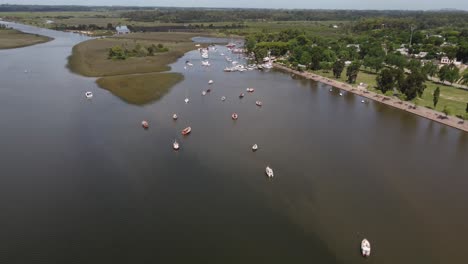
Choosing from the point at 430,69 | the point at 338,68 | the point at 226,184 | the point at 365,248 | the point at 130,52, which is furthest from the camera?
the point at 130,52

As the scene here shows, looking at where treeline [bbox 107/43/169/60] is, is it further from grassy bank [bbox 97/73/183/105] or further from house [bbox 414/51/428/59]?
house [bbox 414/51/428/59]

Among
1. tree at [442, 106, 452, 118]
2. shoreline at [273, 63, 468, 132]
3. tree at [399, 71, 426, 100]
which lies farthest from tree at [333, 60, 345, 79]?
tree at [442, 106, 452, 118]

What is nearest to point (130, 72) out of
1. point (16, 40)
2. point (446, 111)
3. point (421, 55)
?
point (446, 111)

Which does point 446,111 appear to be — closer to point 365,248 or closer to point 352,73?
point 352,73

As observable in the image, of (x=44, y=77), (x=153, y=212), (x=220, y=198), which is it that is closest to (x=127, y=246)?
(x=153, y=212)

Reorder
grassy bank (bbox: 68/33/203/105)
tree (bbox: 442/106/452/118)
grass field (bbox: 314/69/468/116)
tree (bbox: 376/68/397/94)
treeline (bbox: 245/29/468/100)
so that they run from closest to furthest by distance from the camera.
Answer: tree (bbox: 442/106/452/118) → grass field (bbox: 314/69/468/116) → treeline (bbox: 245/29/468/100) → tree (bbox: 376/68/397/94) → grassy bank (bbox: 68/33/203/105)
